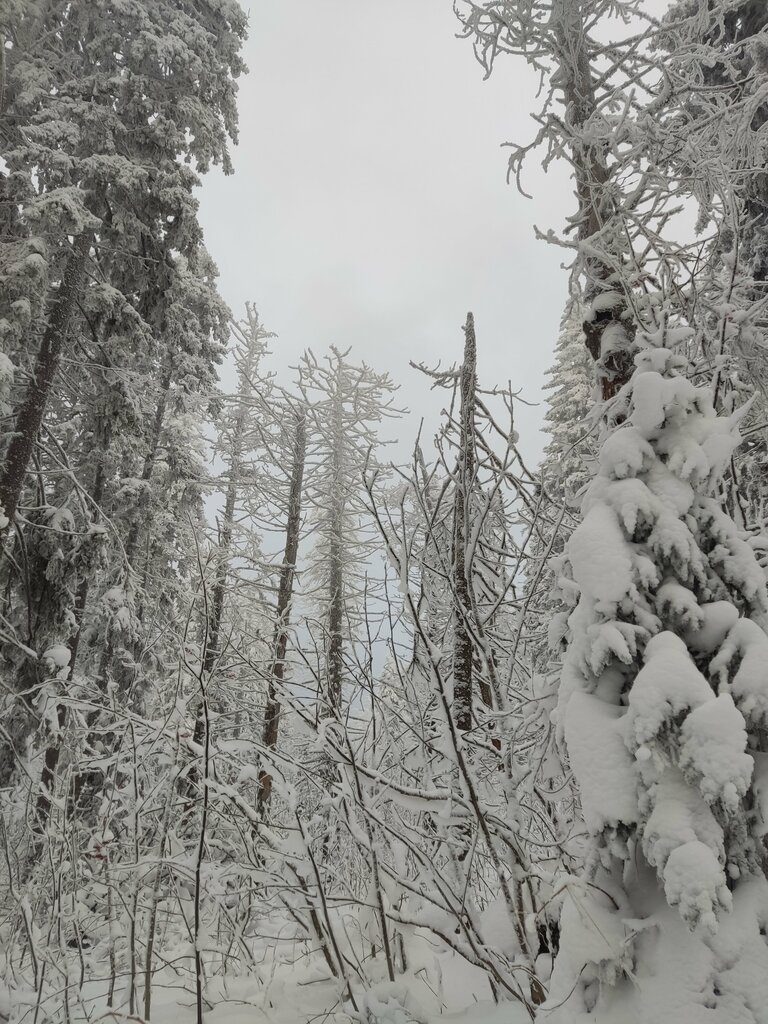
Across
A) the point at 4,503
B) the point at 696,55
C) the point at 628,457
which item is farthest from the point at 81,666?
the point at 696,55

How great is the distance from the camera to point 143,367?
39.7 feet

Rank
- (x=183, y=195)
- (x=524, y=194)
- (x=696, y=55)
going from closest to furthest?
1. (x=696, y=55)
2. (x=524, y=194)
3. (x=183, y=195)

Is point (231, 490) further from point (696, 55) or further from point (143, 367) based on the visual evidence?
point (696, 55)

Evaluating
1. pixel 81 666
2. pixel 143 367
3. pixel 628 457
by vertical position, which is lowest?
pixel 628 457

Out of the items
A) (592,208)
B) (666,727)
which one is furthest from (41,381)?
(666,727)

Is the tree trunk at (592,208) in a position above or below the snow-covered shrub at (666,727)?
above

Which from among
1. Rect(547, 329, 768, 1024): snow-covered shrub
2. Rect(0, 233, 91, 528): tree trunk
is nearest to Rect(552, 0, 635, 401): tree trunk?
Rect(547, 329, 768, 1024): snow-covered shrub

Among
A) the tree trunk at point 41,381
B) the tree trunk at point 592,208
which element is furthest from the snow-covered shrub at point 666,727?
the tree trunk at point 41,381

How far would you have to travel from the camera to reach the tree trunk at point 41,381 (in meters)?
7.06

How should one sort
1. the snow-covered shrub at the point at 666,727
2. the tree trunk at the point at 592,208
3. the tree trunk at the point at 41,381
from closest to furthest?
1. the snow-covered shrub at the point at 666,727
2. the tree trunk at the point at 592,208
3. the tree trunk at the point at 41,381

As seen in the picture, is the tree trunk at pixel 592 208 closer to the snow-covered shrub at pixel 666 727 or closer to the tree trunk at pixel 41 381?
the snow-covered shrub at pixel 666 727

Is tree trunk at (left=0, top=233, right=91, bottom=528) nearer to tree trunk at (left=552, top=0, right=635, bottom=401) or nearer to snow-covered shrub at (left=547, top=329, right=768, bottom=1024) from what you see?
tree trunk at (left=552, top=0, right=635, bottom=401)

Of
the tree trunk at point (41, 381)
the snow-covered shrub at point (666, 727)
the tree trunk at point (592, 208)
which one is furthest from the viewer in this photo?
the tree trunk at point (41, 381)

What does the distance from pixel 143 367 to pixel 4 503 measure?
5926 mm
